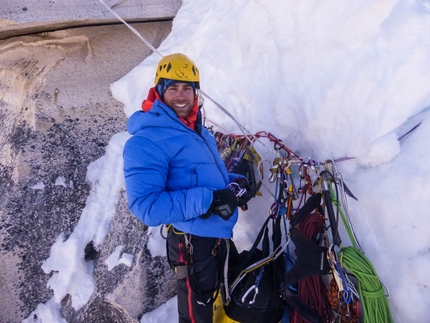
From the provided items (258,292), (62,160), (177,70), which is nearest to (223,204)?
(258,292)

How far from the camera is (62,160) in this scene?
406 cm

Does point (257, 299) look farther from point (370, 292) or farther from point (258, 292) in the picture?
point (370, 292)

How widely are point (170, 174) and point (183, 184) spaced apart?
0.32 feet

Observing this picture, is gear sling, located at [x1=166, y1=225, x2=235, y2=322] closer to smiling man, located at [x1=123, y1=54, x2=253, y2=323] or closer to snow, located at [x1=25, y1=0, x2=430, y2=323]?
smiling man, located at [x1=123, y1=54, x2=253, y2=323]

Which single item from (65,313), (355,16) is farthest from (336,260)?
(65,313)

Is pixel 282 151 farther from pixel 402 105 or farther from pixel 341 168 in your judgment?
pixel 402 105

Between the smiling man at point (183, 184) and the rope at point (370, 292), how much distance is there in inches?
29.6

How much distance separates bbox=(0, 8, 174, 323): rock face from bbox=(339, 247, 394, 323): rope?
1874 mm

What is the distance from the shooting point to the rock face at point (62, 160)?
348 centimetres

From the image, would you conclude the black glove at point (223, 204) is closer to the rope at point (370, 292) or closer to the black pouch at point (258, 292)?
the black pouch at point (258, 292)

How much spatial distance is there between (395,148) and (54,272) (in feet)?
11.0

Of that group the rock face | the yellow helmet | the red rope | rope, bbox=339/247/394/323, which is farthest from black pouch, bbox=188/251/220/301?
the yellow helmet

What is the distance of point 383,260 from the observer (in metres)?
2.24

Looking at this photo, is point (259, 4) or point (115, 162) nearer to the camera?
point (259, 4)
